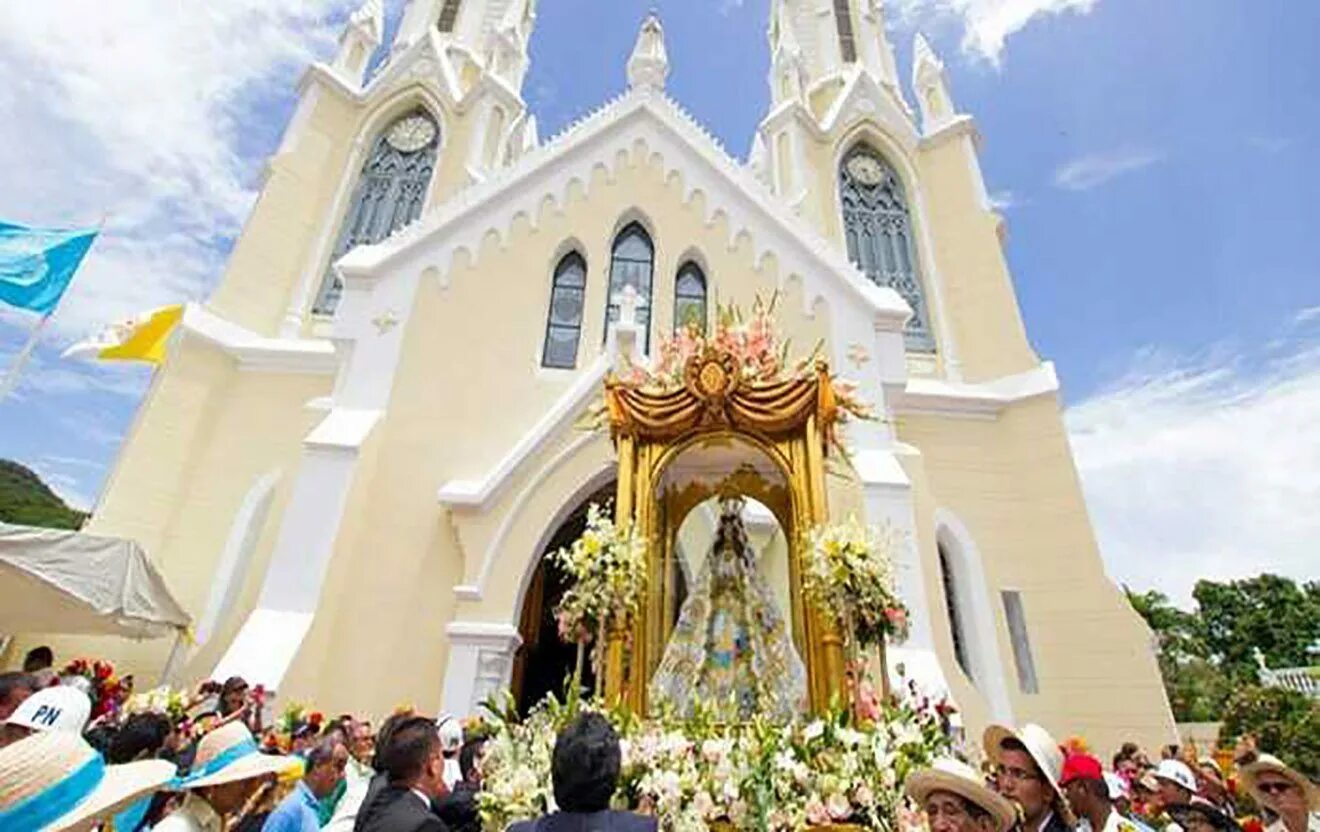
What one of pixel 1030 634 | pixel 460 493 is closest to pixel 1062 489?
pixel 1030 634

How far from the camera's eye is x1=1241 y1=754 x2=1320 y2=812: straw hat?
11.5 ft

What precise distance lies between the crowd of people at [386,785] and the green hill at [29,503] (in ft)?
80.2

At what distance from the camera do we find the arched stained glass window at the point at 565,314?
35.9ft

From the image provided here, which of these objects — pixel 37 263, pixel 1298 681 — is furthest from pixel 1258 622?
pixel 37 263

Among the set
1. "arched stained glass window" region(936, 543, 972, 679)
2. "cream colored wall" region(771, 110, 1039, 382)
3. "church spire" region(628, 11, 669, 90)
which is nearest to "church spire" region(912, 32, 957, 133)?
"cream colored wall" region(771, 110, 1039, 382)

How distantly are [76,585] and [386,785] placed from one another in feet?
23.4

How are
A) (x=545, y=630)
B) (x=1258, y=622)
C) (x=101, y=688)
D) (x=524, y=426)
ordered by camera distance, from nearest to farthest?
1. (x=101, y=688)
2. (x=524, y=426)
3. (x=545, y=630)
4. (x=1258, y=622)

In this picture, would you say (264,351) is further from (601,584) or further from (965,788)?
(965,788)

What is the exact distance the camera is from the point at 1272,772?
352 cm

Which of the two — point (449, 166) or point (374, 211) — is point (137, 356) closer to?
point (374, 211)

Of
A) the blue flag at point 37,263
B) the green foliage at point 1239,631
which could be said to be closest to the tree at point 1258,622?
the green foliage at point 1239,631

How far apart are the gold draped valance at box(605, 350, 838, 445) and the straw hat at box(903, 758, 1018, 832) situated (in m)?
3.91

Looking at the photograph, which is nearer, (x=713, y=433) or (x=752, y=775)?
(x=752, y=775)

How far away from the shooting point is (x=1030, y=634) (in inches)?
435
